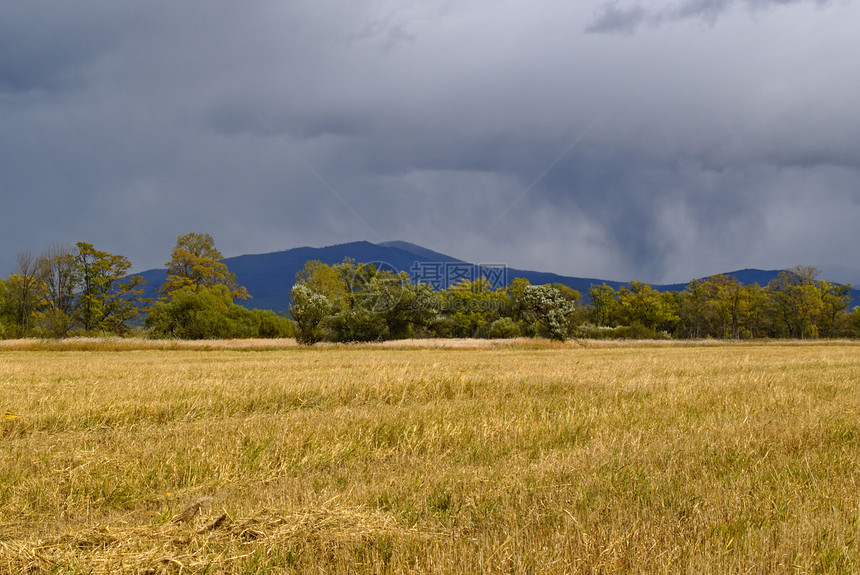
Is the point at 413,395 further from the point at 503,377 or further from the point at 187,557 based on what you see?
the point at 187,557

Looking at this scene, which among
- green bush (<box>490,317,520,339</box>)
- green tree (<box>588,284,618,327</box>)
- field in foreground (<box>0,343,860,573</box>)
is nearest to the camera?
field in foreground (<box>0,343,860,573</box>)

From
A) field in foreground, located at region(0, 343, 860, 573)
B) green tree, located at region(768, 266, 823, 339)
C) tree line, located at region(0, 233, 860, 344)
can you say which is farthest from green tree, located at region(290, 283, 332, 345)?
green tree, located at region(768, 266, 823, 339)

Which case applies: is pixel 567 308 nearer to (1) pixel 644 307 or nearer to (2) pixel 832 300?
(1) pixel 644 307

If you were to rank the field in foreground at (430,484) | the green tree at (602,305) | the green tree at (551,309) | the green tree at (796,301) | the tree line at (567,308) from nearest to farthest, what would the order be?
1. the field in foreground at (430,484)
2. the green tree at (551,309)
3. the tree line at (567,308)
4. the green tree at (796,301)
5. the green tree at (602,305)

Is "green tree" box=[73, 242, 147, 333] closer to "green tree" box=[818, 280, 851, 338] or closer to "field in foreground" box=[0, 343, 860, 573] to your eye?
"field in foreground" box=[0, 343, 860, 573]

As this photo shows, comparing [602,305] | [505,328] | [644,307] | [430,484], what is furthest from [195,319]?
[602,305]

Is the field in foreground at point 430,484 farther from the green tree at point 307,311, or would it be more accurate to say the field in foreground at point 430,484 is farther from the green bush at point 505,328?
the green bush at point 505,328

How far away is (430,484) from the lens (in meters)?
5.15

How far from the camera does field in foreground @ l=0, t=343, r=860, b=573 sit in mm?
3549

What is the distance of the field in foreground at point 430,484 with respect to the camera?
3.55 metres

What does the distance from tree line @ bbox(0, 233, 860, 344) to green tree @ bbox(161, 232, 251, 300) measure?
148mm

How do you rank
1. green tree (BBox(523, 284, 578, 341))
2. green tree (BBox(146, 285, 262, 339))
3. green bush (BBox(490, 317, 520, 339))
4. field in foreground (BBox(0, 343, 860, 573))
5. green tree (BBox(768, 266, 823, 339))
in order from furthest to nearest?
green tree (BBox(768, 266, 823, 339)) < green bush (BBox(490, 317, 520, 339)) < green tree (BBox(146, 285, 262, 339)) < green tree (BBox(523, 284, 578, 341)) < field in foreground (BBox(0, 343, 860, 573))

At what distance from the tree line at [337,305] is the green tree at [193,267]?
0.15 meters

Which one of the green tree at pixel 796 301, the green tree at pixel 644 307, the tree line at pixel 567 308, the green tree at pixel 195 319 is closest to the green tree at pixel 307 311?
the tree line at pixel 567 308
